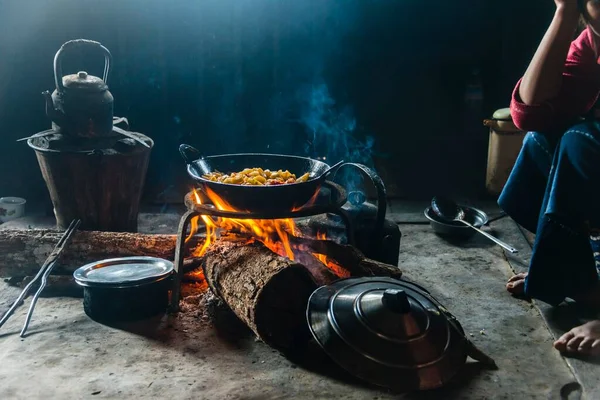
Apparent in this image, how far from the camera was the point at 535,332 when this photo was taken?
9.71 feet

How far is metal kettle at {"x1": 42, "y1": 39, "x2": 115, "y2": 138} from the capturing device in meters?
3.85

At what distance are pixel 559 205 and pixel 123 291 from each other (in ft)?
7.10

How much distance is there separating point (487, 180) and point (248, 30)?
2644 mm

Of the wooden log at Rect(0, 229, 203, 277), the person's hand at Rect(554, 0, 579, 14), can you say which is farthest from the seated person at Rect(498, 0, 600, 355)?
the wooden log at Rect(0, 229, 203, 277)

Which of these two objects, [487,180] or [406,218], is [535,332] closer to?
[406,218]

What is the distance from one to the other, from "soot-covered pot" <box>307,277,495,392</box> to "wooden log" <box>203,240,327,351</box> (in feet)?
0.82

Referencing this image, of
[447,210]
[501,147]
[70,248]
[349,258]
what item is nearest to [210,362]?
[349,258]

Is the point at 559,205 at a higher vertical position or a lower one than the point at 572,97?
lower

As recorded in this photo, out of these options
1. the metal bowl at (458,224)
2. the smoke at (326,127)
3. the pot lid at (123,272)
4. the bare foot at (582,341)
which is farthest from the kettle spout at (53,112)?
the bare foot at (582,341)

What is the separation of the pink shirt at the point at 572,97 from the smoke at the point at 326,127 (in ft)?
9.08

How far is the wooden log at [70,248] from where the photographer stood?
137 inches

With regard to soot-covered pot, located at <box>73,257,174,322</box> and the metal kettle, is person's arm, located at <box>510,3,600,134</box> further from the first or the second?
the metal kettle

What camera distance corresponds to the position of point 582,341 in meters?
2.72

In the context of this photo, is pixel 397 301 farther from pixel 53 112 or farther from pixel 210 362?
pixel 53 112
